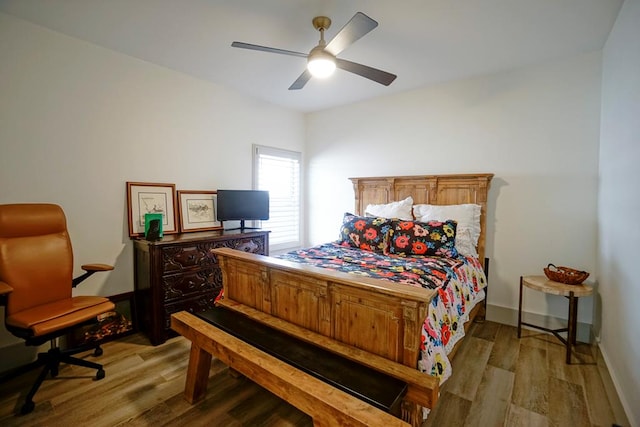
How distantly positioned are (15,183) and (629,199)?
14.3ft

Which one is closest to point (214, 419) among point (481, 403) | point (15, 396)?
point (15, 396)

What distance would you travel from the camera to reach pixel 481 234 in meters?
3.12

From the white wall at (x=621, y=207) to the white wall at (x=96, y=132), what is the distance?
12.0 ft

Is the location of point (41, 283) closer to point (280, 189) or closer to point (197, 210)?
point (197, 210)

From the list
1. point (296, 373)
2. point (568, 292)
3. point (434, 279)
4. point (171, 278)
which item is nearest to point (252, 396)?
point (296, 373)

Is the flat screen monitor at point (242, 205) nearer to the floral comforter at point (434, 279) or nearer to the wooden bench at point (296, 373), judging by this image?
the floral comforter at point (434, 279)

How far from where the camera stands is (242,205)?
358 centimetres

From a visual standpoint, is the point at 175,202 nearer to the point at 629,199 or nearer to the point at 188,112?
the point at 188,112

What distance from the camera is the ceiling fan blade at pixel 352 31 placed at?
1.70 m

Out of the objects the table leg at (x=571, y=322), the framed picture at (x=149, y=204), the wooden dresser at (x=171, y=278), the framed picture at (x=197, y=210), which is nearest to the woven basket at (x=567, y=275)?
the table leg at (x=571, y=322)

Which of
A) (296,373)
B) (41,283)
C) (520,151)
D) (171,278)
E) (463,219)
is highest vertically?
(520,151)

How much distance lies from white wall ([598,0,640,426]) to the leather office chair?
11.3 ft

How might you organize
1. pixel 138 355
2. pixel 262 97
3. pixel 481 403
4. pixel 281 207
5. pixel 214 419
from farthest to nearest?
pixel 281 207, pixel 262 97, pixel 138 355, pixel 481 403, pixel 214 419

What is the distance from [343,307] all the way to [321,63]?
1725mm
